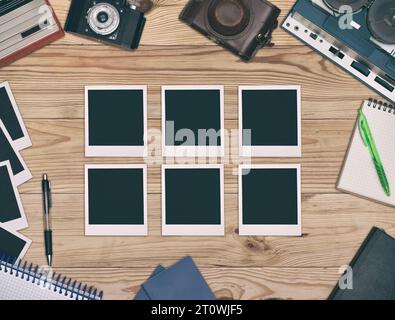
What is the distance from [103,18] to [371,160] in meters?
0.81

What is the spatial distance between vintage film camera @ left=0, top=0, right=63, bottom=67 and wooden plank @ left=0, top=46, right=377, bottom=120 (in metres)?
0.05

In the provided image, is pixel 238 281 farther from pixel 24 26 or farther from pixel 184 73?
pixel 24 26

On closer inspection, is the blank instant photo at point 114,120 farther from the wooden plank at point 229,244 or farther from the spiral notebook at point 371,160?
the spiral notebook at point 371,160

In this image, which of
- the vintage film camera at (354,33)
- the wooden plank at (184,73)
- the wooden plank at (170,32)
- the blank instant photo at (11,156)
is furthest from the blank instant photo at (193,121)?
the blank instant photo at (11,156)

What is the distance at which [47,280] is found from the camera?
1399mm

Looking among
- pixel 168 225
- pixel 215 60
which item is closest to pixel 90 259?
pixel 168 225

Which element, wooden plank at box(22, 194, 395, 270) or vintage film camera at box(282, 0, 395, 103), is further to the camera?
wooden plank at box(22, 194, 395, 270)

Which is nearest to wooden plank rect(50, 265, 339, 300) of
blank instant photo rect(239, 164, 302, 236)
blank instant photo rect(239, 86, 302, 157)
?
blank instant photo rect(239, 164, 302, 236)

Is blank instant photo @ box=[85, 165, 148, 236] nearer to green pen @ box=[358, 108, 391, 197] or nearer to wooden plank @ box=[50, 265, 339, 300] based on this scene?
wooden plank @ box=[50, 265, 339, 300]

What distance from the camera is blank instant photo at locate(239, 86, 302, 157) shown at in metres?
1.43

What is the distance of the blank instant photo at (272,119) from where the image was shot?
1426mm

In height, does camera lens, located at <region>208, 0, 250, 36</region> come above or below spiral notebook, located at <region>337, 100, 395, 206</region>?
above

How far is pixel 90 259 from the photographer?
A: 1431 millimetres

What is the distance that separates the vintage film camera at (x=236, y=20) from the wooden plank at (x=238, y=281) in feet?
1.96
